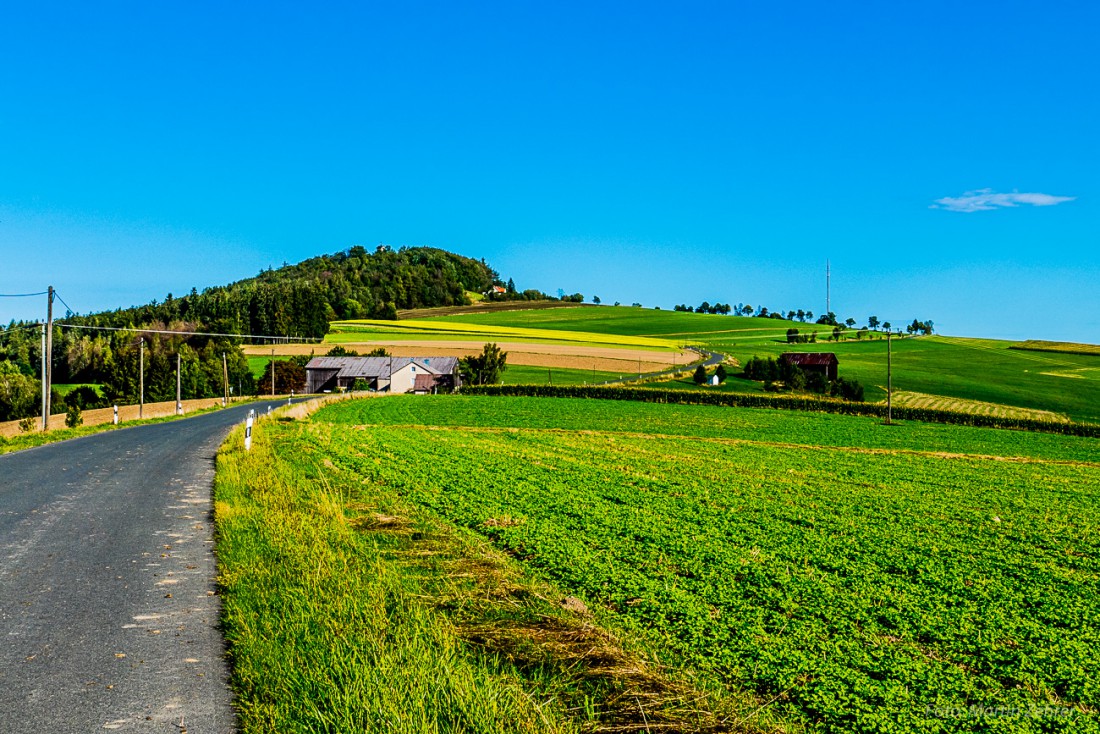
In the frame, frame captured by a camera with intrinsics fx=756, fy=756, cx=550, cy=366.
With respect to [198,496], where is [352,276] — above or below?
above

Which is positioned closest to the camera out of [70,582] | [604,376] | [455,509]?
[70,582]

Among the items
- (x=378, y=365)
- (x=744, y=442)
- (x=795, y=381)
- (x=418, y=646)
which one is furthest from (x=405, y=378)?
(x=418, y=646)

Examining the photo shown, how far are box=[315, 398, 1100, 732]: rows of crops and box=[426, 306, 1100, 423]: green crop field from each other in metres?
53.0

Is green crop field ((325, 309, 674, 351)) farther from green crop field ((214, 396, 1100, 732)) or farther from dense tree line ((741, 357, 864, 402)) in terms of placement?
green crop field ((214, 396, 1100, 732))

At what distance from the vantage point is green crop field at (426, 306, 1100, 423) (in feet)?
243

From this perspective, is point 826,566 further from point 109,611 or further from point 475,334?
point 475,334

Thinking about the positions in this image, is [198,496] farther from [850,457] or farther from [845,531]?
[850,457]

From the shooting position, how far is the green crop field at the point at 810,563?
5766 millimetres

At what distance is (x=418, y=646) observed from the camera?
5.98 m

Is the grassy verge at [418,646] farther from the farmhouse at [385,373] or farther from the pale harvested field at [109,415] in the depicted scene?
the farmhouse at [385,373]

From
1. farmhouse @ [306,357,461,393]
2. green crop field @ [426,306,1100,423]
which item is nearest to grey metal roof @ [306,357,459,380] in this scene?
farmhouse @ [306,357,461,393]

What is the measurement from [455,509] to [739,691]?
769 centimetres

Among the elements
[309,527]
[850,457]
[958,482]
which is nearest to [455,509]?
[309,527]

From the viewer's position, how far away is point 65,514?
1189 cm
